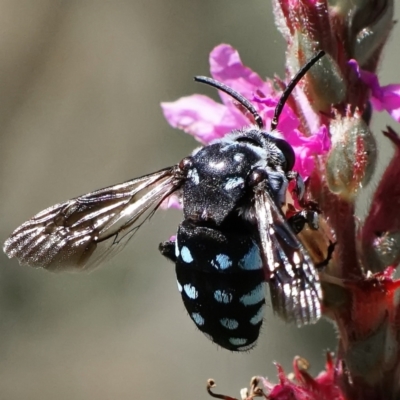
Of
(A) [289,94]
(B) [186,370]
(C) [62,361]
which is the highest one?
(A) [289,94]

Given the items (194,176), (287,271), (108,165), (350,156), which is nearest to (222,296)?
(287,271)

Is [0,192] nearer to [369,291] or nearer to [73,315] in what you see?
[73,315]

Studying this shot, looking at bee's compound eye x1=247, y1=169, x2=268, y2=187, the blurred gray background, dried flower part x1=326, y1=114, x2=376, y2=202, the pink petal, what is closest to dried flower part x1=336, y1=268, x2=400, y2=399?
dried flower part x1=326, y1=114, x2=376, y2=202

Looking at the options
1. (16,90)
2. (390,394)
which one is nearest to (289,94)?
(390,394)

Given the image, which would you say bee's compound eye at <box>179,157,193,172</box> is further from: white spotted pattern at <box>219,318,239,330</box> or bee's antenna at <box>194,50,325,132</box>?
white spotted pattern at <box>219,318,239,330</box>

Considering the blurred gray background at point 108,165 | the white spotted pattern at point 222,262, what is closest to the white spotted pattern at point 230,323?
the white spotted pattern at point 222,262

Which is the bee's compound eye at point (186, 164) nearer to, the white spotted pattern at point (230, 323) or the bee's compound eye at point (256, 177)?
the bee's compound eye at point (256, 177)

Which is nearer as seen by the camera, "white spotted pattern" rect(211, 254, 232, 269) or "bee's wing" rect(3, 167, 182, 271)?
"white spotted pattern" rect(211, 254, 232, 269)
